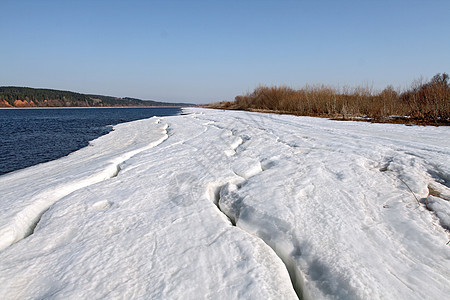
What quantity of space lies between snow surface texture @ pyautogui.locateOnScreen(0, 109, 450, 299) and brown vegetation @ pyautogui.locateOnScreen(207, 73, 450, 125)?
573 centimetres

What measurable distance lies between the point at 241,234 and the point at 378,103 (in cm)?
1119

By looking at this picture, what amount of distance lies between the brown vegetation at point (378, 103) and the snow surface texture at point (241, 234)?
18.8ft

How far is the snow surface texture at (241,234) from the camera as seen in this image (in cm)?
111

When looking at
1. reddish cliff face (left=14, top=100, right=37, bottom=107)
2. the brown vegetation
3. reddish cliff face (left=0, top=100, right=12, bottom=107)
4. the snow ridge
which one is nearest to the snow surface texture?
the snow ridge

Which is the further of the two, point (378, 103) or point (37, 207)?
point (378, 103)

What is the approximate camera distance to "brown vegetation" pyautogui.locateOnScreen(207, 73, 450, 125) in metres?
6.94

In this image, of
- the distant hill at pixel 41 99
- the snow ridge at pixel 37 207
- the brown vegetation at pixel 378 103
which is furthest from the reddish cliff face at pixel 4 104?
the snow ridge at pixel 37 207

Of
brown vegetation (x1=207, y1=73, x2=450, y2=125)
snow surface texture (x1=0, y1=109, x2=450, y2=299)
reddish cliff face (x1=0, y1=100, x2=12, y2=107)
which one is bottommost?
reddish cliff face (x1=0, y1=100, x2=12, y2=107)

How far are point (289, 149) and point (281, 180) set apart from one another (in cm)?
141

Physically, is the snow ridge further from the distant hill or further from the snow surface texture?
the distant hill

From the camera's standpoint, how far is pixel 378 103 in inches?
403

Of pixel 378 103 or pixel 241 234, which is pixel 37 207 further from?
pixel 378 103

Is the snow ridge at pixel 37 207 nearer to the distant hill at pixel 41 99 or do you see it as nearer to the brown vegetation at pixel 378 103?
the brown vegetation at pixel 378 103

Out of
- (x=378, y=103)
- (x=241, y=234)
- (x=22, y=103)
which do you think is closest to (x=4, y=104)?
(x=22, y=103)
